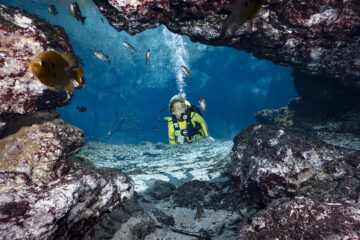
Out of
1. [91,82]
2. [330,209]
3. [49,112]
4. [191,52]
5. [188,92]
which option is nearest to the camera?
[330,209]

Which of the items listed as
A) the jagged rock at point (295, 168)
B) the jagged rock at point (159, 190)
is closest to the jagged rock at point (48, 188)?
the jagged rock at point (159, 190)

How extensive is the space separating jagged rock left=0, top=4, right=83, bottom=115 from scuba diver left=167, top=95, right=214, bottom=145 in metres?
3.98

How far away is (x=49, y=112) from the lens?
3436 millimetres

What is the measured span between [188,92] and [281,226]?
48.7 metres

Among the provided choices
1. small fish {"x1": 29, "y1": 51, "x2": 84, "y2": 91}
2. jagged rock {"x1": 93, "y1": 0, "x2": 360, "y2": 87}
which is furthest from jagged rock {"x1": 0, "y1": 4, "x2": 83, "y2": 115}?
small fish {"x1": 29, "y1": 51, "x2": 84, "y2": 91}

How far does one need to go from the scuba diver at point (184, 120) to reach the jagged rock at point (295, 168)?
3356mm

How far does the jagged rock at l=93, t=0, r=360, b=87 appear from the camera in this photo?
3.46 m

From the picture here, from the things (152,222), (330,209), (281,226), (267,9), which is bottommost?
(152,222)

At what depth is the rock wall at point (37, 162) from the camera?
1790 mm

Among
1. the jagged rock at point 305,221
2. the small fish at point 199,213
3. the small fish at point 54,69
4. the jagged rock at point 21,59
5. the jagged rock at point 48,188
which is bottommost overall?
the small fish at point 199,213

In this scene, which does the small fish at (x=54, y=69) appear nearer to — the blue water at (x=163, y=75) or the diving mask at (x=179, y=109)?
the diving mask at (x=179, y=109)

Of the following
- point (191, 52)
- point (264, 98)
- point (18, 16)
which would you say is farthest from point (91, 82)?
point (18, 16)

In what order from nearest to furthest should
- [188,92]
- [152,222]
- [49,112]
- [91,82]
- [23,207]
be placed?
[23,207] → [152,222] → [49,112] → [91,82] → [188,92]

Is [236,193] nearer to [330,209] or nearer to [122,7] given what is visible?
[330,209]
